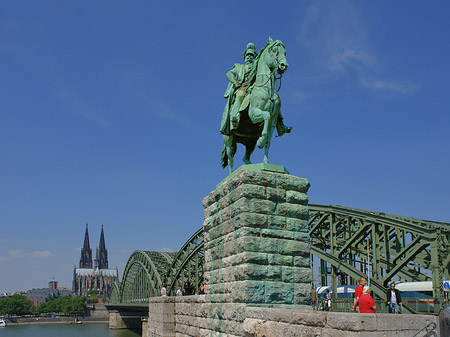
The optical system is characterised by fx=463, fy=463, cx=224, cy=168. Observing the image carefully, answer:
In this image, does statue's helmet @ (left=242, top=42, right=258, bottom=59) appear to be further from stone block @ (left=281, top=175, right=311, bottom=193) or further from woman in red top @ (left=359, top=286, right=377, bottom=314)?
woman in red top @ (left=359, top=286, right=377, bottom=314)

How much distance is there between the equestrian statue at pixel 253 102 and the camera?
10453 mm

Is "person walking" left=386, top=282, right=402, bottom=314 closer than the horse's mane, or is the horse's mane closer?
the horse's mane

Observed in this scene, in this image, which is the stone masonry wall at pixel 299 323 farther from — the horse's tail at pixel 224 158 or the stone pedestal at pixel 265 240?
the horse's tail at pixel 224 158

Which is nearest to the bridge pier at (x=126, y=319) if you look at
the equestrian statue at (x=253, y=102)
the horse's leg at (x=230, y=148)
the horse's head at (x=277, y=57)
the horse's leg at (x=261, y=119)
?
the horse's leg at (x=230, y=148)

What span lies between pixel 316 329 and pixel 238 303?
3084 millimetres

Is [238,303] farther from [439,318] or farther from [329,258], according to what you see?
[329,258]

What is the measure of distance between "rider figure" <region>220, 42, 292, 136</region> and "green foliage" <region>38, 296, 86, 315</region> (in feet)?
416

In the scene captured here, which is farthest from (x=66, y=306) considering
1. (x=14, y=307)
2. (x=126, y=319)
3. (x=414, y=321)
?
(x=414, y=321)

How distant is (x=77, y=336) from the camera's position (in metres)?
64.2

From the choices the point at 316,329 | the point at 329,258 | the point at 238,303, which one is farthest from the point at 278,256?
the point at 329,258

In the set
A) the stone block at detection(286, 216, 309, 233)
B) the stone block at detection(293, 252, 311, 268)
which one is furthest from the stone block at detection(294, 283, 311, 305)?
the stone block at detection(286, 216, 309, 233)

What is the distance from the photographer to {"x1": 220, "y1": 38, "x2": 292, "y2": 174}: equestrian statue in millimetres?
10453

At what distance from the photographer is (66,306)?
133250mm

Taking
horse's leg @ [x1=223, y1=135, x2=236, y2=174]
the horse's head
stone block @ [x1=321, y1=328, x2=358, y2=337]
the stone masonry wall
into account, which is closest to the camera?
the stone masonry wall
